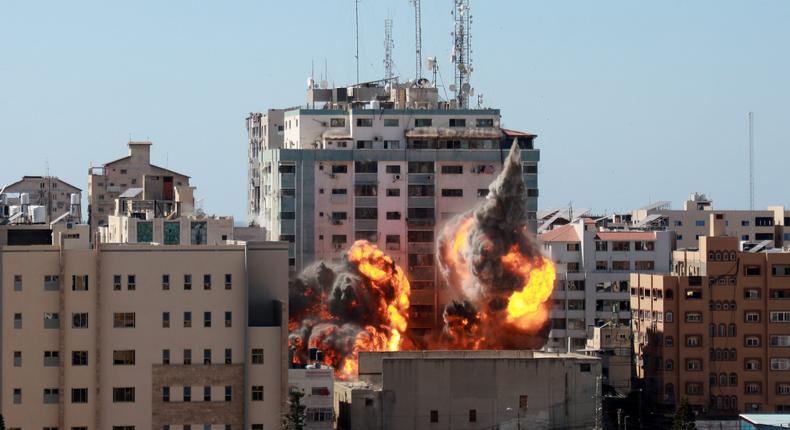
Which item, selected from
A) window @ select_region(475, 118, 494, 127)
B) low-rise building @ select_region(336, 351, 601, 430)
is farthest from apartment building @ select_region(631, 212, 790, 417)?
window @ select_region(475, 118, 494, 127)

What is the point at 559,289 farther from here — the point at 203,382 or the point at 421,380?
the point at 203,382

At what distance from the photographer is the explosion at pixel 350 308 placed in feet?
524

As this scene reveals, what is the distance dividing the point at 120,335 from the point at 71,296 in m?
3.58

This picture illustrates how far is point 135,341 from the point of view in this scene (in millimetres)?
128625

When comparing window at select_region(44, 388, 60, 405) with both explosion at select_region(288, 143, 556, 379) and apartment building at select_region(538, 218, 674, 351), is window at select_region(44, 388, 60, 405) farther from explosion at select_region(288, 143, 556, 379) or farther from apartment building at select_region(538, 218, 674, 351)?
apartment building at select_region(538, 218, 674, 351)

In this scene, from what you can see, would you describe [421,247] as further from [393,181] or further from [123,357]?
[123,357]

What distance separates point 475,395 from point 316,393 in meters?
12.9

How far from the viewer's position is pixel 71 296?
419ft

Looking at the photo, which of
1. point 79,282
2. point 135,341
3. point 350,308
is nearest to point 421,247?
point 350,308

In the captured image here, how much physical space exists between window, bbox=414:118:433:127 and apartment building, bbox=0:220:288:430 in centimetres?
5286

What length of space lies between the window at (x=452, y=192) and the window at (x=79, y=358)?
184 feet

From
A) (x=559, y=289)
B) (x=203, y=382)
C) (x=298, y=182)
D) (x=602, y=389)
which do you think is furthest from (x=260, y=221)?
(x=203, y=382)

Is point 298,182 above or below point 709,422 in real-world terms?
above

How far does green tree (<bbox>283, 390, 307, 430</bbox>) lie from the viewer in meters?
127
